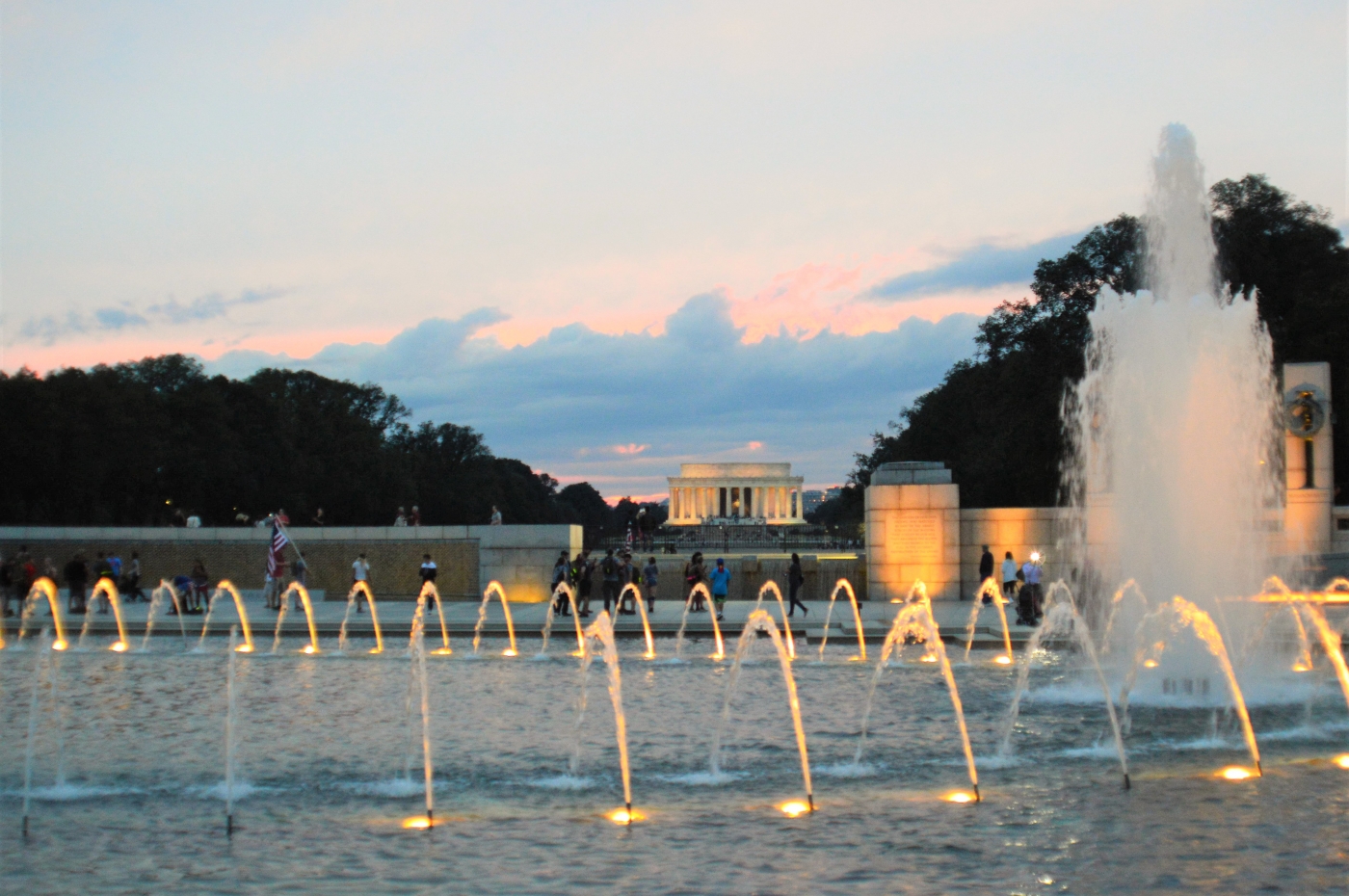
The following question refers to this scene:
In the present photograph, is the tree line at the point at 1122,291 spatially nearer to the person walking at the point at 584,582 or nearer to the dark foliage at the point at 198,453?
the person walking at the point at 584,582

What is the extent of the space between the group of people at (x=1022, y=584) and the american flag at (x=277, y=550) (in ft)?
49.5

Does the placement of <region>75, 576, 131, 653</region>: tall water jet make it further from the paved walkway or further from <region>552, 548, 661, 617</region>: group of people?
<region>552, 548, 661, 617</region>: group of people

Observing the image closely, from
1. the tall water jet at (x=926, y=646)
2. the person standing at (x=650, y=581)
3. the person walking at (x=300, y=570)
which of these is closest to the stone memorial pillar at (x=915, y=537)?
the tall water jet at (x=926, y=646)

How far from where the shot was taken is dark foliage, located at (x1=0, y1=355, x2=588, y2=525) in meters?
54.3

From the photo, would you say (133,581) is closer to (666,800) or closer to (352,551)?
(352,551)

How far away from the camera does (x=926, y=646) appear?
19.5 m

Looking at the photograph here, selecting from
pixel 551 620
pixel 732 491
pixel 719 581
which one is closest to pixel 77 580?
pixel 551 620

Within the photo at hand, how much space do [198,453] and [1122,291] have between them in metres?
42.8

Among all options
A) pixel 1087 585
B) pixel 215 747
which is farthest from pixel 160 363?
pixel 215 747

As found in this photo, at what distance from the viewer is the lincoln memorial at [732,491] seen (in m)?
138

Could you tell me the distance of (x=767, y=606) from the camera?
104 feet

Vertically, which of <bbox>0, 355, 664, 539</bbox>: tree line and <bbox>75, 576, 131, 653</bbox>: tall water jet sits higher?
<bbox>0, 355, 664, 539</bbox>: tree line

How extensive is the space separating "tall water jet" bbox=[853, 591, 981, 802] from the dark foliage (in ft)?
121

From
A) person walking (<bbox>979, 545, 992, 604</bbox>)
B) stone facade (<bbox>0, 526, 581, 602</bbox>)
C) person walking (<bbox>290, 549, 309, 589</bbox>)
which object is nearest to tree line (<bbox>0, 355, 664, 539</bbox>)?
stone facade (<bbox>0, 526, 581, 602</bbox>)
